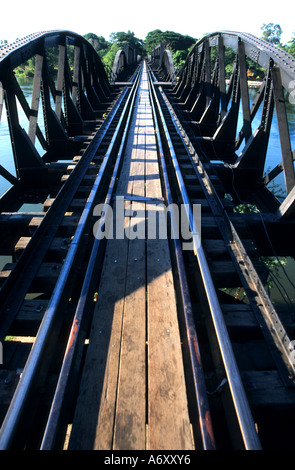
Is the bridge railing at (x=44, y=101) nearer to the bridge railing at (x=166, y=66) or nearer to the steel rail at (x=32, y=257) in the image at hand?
the steel rail at (x=32, y=257)

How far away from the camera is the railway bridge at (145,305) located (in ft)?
6.23

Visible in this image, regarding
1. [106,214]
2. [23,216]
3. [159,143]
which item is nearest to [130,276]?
[106,214]

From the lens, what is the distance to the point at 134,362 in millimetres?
2238

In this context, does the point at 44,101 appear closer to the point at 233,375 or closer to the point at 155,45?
the point at 233,375

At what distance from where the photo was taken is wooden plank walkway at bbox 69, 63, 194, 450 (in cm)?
184

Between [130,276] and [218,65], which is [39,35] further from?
[130,276]

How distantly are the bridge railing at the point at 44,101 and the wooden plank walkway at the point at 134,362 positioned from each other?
11.0ft

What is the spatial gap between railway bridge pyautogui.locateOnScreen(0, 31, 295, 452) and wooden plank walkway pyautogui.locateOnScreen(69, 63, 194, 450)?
0.4 inches

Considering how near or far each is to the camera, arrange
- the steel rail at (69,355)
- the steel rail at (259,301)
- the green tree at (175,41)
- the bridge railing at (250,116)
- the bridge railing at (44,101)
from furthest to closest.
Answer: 1. the green tree at (175,41)
2. the bridge railing at (44,101)
3. the bridge railing at (250,116)
4. the steel rail at (259,301)
5. the steel rail at (69,355)

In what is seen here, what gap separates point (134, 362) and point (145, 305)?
0.63 meters

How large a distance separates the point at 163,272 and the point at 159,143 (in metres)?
4.76

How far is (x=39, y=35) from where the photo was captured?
6371 millimetres

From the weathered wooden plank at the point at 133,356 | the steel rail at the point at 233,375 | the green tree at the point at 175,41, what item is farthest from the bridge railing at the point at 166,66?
the green tree at the point at 175,41

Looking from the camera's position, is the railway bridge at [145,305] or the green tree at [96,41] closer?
the railway bridge at [145,305]
